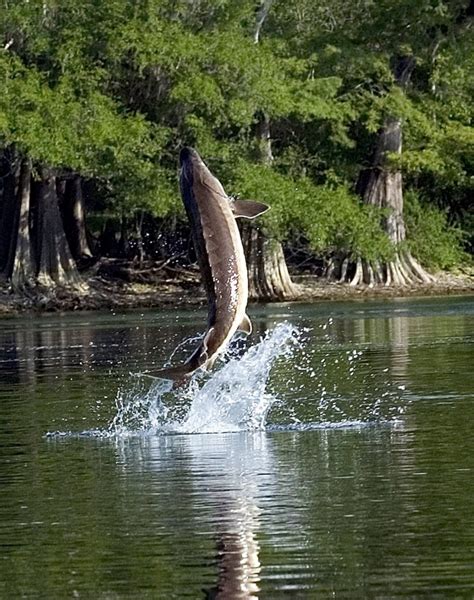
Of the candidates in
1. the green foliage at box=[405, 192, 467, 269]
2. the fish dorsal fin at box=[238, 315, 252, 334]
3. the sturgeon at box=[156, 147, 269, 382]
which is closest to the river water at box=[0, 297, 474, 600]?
the sturgeon at box=[156, 147, 269, 382]

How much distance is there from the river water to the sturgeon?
2.72 feet

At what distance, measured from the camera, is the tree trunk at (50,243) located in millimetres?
48000

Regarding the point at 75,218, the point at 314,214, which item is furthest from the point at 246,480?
the point at 75,218

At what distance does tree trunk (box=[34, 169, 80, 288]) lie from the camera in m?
48.0

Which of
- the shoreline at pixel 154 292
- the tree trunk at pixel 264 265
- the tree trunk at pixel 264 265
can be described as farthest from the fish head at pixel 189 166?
the tree trunk at pixel 264 265

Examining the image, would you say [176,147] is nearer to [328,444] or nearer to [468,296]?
[468,296]

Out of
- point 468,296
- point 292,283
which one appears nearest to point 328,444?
point 468,296

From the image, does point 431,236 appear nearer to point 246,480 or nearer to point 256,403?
point 256,403

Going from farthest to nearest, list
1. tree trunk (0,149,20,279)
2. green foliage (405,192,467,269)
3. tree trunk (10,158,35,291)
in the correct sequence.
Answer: green foliage (405,192,467,269), tree trunk (0,149,20,279), tree trunk (10,158,35,291)

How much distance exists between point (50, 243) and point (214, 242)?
114 ft

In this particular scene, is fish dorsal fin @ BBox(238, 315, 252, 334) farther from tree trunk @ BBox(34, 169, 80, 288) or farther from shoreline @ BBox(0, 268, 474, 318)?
tree trunk @ BBox(34, 169, 80, 288)

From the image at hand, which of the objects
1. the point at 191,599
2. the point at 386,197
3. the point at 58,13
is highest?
the point at 58,13

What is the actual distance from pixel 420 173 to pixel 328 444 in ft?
132

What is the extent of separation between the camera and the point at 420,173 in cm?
5469
